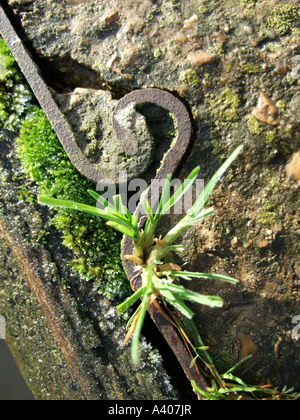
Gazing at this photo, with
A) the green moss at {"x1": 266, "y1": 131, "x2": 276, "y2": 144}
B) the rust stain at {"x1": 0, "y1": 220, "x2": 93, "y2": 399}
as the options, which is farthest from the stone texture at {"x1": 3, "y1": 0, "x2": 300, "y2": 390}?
the rust stain at {"x1": 0, "y1": 220, "x2": 93, "y2": 399}

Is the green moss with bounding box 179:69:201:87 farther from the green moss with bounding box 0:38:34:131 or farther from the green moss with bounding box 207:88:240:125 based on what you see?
the green moss with bounding box 0:38:34:131

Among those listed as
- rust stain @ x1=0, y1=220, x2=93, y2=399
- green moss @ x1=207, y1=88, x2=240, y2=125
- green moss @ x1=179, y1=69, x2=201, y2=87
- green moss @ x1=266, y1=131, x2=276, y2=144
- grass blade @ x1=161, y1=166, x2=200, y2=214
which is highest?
green moss @ x1=179, y1=69, x2=201, y2=87

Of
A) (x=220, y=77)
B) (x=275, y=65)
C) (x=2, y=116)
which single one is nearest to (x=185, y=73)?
(x=220, y=77)

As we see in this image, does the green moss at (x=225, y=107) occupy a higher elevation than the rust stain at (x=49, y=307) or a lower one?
higher

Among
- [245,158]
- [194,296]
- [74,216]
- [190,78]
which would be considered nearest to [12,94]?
[74,216]

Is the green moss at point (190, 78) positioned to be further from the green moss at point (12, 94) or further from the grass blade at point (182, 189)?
the green moss at point (12, 94)

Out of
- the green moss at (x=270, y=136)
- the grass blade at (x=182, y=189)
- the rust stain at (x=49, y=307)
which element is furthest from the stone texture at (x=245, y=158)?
the rust stain at (x=49, y=307)

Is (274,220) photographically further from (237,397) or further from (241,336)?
(237,397)
